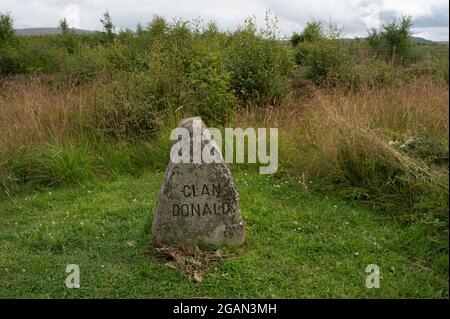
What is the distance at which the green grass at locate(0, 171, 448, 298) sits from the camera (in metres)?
3.57

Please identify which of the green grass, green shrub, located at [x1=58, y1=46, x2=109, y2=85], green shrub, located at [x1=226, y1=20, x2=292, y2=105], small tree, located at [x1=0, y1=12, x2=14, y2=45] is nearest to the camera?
the green grass

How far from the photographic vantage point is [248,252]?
409 cm

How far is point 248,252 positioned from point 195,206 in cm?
63

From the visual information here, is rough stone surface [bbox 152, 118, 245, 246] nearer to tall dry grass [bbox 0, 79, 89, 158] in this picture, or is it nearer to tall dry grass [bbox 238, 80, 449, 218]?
tall dry grass [bbox 238, 80, 449, 218]

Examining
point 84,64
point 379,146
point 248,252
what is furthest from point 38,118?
point 84,64

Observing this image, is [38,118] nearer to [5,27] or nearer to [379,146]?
[379,146]

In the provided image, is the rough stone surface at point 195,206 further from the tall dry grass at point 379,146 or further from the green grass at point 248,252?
the tall dry grass at point 379,146

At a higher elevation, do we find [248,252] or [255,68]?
[255,68]

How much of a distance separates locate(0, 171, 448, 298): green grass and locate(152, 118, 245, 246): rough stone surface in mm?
254

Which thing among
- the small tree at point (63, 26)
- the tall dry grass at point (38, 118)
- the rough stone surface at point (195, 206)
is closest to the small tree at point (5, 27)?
the small tree at point (63, 26)

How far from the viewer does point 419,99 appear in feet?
21.8

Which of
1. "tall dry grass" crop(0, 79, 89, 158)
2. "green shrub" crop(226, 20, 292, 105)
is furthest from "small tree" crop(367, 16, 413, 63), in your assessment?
"tall dry grass" crop(0, 79, 89, 158)
